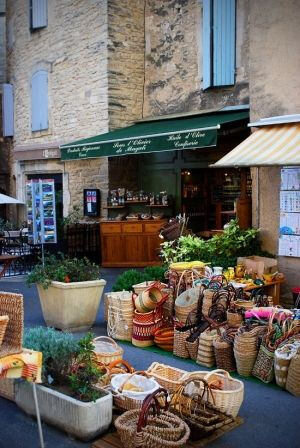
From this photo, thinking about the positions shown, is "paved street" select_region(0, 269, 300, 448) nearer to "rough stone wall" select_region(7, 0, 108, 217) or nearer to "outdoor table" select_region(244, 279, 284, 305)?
"outdoor table" select_region(244, 279, 284, 305)

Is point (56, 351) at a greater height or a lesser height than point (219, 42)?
lesser

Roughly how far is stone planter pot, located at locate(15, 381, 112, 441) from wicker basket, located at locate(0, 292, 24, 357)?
78cm

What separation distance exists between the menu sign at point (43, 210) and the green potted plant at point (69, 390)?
5787 mm

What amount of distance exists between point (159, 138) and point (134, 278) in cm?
369

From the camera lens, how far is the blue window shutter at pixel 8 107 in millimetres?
17094

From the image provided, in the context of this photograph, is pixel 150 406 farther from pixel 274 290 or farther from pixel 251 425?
pixel 274 290

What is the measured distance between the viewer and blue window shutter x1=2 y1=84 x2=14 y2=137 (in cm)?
1709

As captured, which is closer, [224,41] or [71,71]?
[224,41]

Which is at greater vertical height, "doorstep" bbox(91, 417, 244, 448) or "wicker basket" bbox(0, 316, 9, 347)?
"wicker basket" bbox(0, 316, 9, 347)

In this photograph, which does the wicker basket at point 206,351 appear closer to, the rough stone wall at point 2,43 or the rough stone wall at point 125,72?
the rough stone wall at point 125,72

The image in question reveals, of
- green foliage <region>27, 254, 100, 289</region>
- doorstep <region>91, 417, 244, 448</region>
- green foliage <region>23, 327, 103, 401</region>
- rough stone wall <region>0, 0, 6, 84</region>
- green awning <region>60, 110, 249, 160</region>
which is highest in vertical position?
rough stone wall <region>0, 0, 6, 84</region>

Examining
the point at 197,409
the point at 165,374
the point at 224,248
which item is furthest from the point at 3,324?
the point at 224,248

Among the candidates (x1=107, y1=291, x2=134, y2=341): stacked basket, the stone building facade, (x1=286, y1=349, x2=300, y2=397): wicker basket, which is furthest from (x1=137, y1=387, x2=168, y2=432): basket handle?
the stone building facade

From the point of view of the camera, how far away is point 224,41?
1177cm
